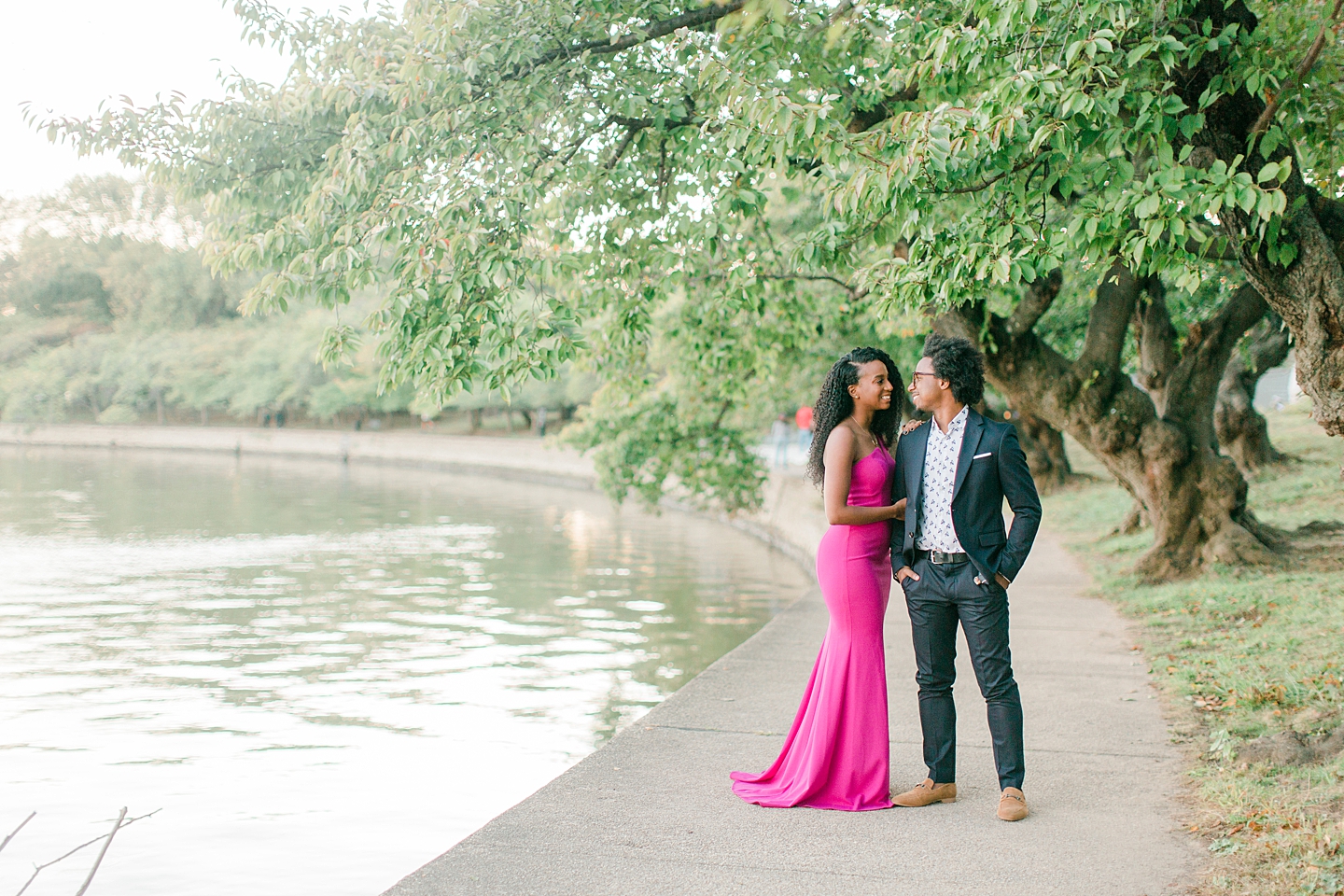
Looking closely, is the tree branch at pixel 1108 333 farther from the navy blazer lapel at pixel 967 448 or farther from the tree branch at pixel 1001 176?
the navy blazer lapel at pixel 967 448

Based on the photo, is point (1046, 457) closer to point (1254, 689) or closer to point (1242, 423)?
point (1242, 423)

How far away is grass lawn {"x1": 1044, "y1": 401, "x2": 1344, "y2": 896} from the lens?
4688 mm

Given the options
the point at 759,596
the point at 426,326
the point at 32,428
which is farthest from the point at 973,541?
the point at 32,428

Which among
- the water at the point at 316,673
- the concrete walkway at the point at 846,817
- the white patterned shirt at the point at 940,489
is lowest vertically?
the water at the point at 316,673

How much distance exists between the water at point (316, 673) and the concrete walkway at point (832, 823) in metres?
1.89

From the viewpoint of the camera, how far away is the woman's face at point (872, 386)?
17.9 feet

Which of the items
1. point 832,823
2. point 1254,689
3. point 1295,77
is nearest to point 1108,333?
point 1254,689

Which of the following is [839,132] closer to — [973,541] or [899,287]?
[899,287]

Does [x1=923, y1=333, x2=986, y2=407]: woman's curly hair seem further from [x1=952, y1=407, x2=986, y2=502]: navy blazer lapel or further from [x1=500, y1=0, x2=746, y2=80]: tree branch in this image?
[x1=500, y1=0, x2=746, y2=80]: tree branch

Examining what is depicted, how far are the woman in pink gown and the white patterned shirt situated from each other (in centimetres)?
22

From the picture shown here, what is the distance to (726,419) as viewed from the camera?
819 inches

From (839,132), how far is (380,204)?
114 inches

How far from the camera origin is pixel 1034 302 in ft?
41.2

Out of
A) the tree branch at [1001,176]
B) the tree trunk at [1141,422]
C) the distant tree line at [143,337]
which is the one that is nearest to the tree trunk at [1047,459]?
the tree trunk at [1141,422]
